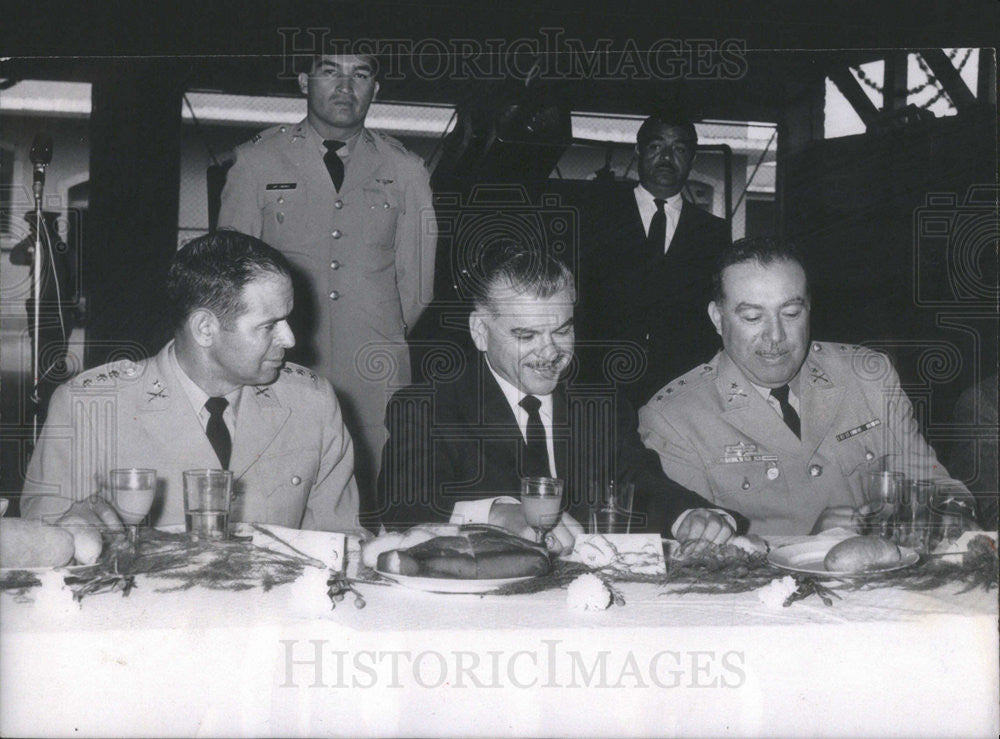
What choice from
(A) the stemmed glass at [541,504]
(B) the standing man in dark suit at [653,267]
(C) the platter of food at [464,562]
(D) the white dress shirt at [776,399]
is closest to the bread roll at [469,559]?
(C) the platter of food at [464,562]

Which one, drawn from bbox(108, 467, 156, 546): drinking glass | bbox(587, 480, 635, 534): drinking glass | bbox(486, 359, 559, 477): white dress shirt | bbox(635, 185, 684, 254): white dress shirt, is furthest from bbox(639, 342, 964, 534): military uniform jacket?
bbox(108, 467, 156, 546): drinking glass

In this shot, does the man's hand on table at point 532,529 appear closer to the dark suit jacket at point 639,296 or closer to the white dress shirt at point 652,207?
the dark suit jacket at point 639,296

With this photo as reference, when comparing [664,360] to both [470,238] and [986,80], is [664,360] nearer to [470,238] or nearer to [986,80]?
[470,238]

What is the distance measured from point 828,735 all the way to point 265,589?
1.07m

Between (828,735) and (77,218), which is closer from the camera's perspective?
(828,735)

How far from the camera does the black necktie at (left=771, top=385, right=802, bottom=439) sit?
2.72 meters

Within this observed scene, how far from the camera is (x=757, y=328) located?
8.98ft

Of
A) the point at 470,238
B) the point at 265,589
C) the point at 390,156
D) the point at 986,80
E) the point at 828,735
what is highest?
the point at 986,80

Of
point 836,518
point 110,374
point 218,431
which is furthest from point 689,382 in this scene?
point 110,374

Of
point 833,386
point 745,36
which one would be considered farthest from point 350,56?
point 833,386

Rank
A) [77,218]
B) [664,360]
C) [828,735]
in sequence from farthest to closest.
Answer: [664,360] → [77,218] → [828,735]

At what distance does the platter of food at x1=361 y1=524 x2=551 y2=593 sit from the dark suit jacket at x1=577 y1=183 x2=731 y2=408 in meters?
0.78

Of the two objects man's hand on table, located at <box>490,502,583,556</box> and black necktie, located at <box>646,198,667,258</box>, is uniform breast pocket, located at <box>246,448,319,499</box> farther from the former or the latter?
black necktie, located at <box>646,198,667,258</box>

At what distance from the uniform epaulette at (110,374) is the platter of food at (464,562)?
88 cm
